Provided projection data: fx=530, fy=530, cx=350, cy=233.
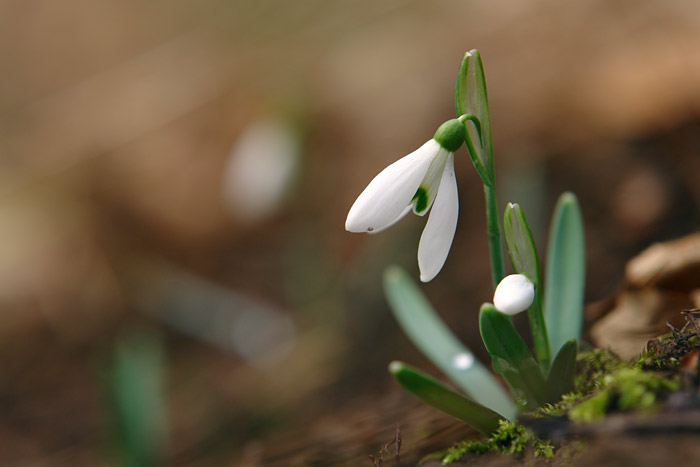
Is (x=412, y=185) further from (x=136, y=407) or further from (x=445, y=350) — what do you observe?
(x=136, y=407)

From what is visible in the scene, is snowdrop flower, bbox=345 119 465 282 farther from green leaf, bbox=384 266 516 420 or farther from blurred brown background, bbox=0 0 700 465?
blurred brown background, bbox=0 0 700 465

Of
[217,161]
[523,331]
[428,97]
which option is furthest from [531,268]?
[217,161]

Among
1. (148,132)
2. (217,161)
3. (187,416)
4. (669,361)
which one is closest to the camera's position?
(669,361)

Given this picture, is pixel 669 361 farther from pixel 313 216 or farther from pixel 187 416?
pixel 313 216

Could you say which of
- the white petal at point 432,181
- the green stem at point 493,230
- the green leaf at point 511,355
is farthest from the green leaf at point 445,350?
the white petal at point 432,181

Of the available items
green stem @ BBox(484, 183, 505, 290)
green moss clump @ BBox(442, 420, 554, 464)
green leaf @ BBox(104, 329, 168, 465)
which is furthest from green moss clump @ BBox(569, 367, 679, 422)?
green leaf @ BBox(104, 329, 168, 465)
